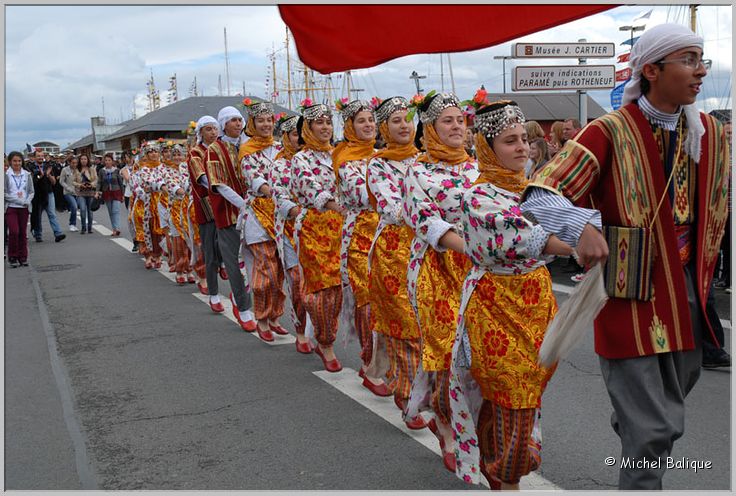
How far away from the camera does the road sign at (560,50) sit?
10.5 metres

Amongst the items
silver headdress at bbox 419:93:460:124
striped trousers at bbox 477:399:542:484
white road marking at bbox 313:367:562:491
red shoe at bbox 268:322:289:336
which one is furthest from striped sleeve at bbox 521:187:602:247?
red shoe at bbox 268:322:289:336

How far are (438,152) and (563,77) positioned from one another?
280 inches

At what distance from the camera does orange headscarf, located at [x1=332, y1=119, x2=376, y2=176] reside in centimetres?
561

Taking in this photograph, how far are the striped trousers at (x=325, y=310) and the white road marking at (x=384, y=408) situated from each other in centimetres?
31

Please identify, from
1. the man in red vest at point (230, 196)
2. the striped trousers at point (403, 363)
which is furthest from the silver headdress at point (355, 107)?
the man in red vest at point (230, 196)

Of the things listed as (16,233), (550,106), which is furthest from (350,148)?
(550,106)

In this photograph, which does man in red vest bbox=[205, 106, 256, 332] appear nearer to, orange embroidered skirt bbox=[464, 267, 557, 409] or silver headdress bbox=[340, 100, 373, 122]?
silver headdress bbox=[340, 100, 373, 122]

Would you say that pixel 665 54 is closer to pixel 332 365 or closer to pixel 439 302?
pixel 439 302

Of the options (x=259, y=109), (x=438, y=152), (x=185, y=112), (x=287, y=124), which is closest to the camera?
(x=438, y=152)

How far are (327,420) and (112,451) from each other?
1.32 m

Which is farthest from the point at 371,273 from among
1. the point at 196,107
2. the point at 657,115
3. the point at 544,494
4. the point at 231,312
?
the point at 196,107

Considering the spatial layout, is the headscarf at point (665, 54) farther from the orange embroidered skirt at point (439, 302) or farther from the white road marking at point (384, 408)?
the white road marking at point (384, 408)

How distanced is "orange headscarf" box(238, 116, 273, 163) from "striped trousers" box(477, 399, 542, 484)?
438 cm

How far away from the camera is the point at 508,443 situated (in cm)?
349
